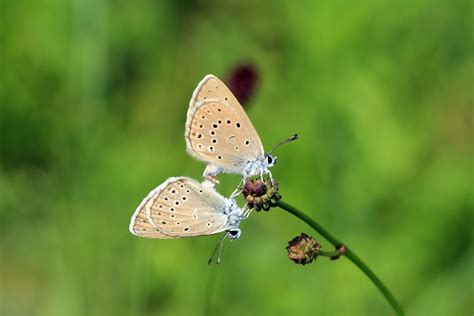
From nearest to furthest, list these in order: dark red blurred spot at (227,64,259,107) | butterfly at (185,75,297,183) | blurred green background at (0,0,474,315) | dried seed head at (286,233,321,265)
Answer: dried seed head at (286,233,321,265) < butterfly at (185,75,297,183) < dark red blurred spot at (227,64,259,107) < blurred green background at (0,0,474,315)

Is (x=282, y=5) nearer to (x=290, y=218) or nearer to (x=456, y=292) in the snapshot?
(x=290, y=218)

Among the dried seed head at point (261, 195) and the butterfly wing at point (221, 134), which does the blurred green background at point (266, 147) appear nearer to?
the butterfly wing at point (221, 134)

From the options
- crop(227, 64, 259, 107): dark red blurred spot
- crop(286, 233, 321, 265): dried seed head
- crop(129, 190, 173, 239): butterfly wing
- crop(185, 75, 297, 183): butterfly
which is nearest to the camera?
crop(286, 233, 321, 265): dried seed head

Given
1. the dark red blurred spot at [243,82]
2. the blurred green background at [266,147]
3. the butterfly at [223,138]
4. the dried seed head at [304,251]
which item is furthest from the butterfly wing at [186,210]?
the blurred green background at [266,147]

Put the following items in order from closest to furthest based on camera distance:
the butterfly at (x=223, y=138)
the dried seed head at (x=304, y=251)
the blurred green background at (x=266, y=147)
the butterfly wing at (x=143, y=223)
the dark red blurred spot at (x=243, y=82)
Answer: the dried seed head at (x=304, y=251) < the butterfly wing at (x=143, y=223) < the butterfly at (x=223, y=138) < the dark red blurred spot at (x=243, y=82) < the blurred green background at (x=266, y=147)

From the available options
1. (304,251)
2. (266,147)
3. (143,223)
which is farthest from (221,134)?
(266,147)

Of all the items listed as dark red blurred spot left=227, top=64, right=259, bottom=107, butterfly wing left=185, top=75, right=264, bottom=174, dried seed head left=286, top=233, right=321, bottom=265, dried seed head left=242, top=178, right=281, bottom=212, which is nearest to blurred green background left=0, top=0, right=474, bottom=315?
dark red blurred spot left=227, top=64, right=259, bottom=107

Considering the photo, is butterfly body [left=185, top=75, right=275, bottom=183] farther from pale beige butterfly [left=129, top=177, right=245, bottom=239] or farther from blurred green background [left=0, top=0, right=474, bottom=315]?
blurred green background [left=0, top=0, right=474, bottom=315]

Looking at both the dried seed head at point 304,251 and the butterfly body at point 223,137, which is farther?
the butterfly body at point 223,137
